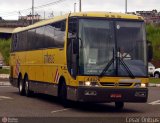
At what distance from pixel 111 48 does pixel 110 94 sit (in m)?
1.55

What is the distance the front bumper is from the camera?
1925cm

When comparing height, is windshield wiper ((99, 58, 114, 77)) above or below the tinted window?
below

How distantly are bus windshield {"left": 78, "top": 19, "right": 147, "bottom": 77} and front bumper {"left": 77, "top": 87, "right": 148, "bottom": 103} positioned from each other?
53 cm


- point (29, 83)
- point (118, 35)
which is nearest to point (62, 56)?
point (118, 35)

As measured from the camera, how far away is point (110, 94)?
19.4 metres

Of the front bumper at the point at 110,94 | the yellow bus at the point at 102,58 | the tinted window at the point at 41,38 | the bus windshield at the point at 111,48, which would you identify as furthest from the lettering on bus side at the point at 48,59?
the front bumper at the point at 110,94

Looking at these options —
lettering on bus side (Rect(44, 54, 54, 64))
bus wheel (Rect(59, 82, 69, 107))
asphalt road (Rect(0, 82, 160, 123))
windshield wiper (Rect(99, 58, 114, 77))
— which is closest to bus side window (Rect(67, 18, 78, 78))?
windshield wiper (Rect(99, 58, 114, 77))

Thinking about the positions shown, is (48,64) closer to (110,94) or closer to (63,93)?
(63,93)

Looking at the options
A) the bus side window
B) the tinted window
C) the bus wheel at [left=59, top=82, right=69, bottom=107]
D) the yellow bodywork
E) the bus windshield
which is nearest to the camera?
A: the bus windshield

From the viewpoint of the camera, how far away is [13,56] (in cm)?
3158

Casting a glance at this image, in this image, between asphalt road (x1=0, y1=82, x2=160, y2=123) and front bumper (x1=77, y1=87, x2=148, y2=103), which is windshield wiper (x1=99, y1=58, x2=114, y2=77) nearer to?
front bumper (x1=77, y1=87, x2=148, y2=103)

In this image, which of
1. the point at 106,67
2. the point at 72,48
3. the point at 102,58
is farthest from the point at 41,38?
the point at 106,67

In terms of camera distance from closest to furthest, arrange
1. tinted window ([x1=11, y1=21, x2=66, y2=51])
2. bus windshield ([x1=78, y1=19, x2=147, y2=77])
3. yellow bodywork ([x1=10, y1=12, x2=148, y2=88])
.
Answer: bus windshield ([x1=78, y1=19, x2=147, y2=77]), yellow bodywork ([x1=10, y1=12, x2=148, y2=88]), tinted window ([x1=11, y1=21, x2=66, y2=51])

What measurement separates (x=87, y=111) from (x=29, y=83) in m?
7.29
